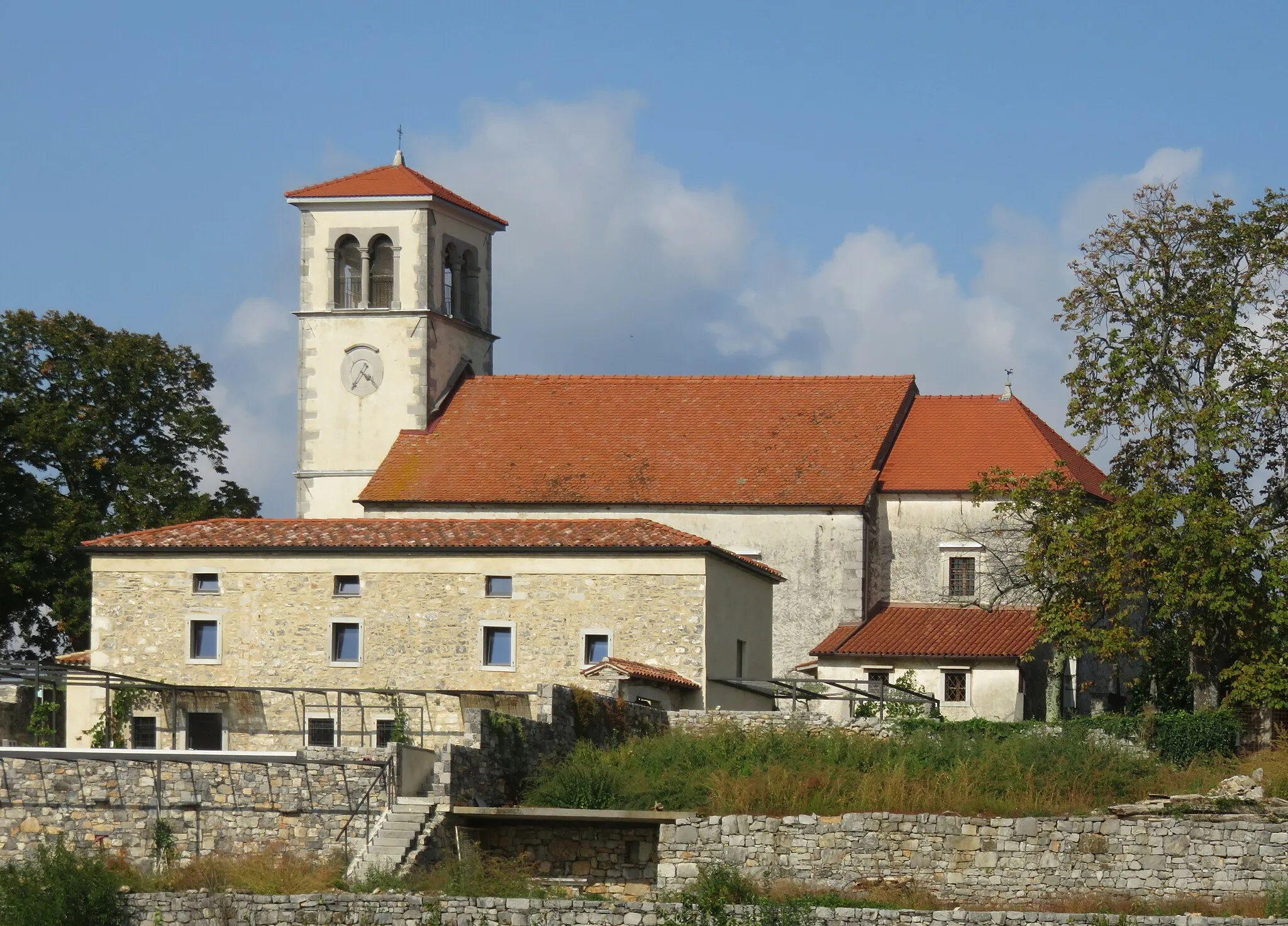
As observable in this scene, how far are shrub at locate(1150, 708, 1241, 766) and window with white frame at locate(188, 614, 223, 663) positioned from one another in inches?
668

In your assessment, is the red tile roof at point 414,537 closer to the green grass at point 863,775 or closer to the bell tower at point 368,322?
the green grass at point 863,775

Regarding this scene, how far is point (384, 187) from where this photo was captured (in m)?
57.7

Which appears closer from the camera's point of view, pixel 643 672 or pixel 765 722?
pixel 765 722

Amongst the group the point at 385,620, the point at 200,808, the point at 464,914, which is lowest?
the point at 464,914

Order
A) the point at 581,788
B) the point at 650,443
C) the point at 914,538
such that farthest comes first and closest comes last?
the point at 650,443 < the point at 914,538 < the point at 581,788

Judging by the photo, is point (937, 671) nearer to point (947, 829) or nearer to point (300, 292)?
point (947, 829)

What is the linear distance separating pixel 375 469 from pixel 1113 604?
2029 cm

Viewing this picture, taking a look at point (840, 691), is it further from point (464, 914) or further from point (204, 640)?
point (464, 914)

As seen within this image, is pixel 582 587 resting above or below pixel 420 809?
above

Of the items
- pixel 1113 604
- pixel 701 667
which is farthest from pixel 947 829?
pixel 1113 604

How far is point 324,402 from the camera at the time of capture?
5706cm

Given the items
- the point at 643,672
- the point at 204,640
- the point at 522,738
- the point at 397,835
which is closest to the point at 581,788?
the point at 522,738

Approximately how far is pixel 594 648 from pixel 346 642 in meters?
4.63

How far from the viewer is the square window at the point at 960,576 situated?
51469mm
